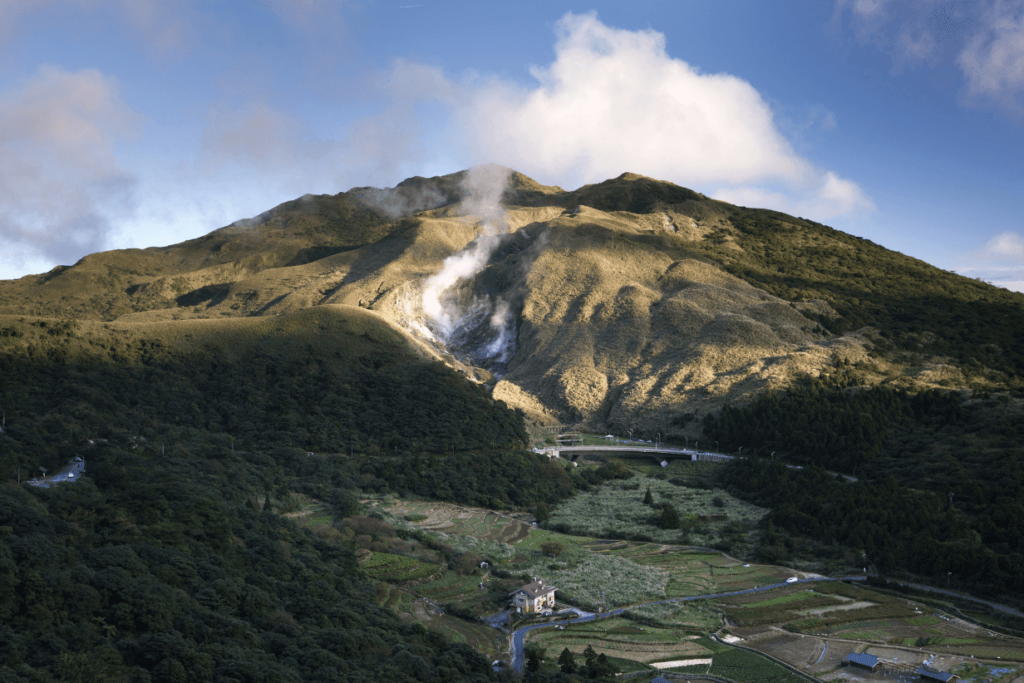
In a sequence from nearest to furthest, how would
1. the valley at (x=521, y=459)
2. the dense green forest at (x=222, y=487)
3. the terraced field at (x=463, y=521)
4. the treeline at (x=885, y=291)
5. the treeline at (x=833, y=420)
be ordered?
1. the dense green forest at (x=222, y=487)
2. the valley at (x=521, y=459)
3. the terraced field at (x=463, y=521)
4. the treeline at (x=833, y=420)
5. the treeline at (x=885, y=291)

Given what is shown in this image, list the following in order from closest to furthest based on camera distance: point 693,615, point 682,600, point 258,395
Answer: point 693,615
point 682,600
point 258,395

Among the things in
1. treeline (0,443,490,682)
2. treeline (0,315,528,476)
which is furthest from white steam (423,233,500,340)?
treeline (0,443,490,682)

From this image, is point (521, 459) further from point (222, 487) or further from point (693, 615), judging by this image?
point (693, 615)

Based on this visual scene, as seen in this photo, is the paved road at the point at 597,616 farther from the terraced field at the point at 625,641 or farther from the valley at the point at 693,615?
the terraced field at the point at 625,641

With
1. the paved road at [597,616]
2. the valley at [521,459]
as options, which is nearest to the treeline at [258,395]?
the valley at [521,459]

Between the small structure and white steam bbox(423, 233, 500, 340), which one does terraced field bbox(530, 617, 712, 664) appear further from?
white steam bbox(423, 233, 500, 340)

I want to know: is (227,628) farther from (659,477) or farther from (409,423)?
(659,477)

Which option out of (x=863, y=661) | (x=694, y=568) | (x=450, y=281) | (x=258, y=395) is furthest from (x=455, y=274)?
(x=863, y=661)
